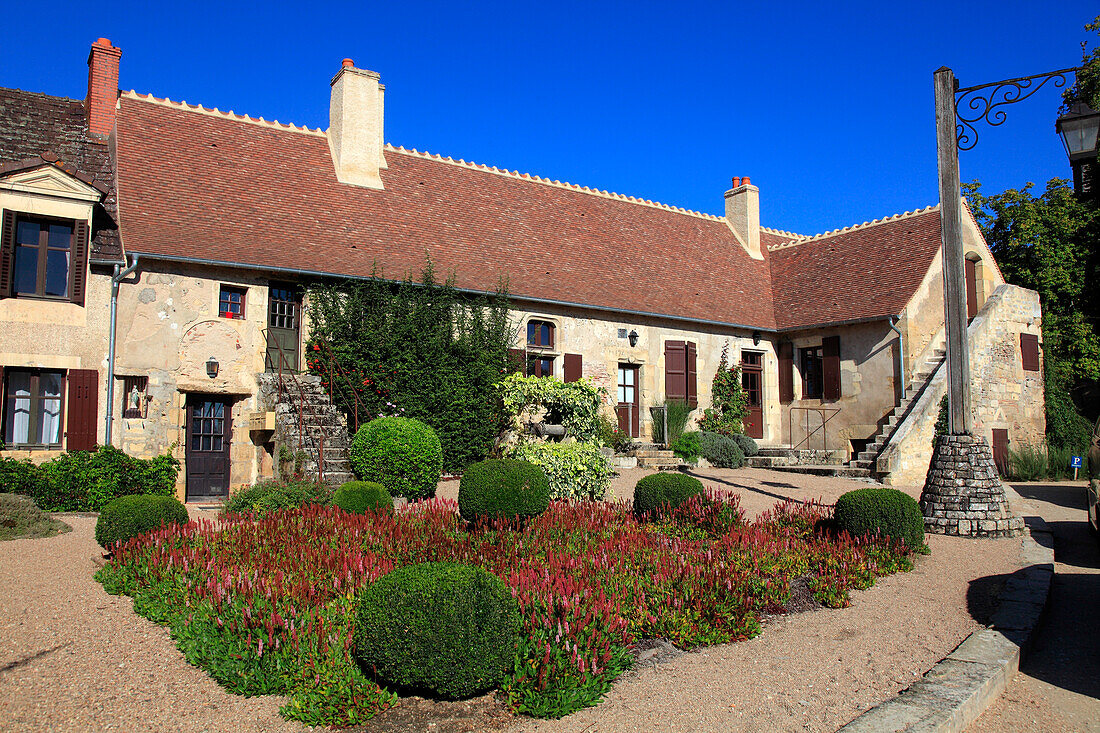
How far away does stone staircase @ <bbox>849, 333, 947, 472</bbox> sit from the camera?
1521 cm

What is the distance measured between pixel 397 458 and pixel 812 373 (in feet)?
41.9

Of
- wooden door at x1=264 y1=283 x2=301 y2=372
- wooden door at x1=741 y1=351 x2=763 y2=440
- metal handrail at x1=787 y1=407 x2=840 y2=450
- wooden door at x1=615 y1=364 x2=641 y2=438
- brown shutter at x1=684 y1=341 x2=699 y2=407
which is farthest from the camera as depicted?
wooden door at x1=741 y1=351 x2=763 y2=440

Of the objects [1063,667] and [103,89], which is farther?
[103,89]

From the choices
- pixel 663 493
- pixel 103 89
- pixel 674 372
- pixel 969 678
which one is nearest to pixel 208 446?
pixel 103 89

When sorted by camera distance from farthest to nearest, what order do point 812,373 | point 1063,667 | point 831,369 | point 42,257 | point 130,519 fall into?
point 812,373 < point 831,369 < point 42,257 < point 130,519 < point 1063,667

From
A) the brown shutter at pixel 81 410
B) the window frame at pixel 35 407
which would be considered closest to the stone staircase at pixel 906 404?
the brown shutter at pixel 81 410

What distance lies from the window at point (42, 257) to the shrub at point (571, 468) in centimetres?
768

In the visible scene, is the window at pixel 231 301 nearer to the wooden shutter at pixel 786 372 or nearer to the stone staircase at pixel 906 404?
the stone staircase at pixel 906 404

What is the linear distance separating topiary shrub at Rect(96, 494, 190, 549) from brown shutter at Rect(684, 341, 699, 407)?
1244 centimetres

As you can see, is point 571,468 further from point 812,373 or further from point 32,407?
point 812,373

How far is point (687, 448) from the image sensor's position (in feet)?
52.5

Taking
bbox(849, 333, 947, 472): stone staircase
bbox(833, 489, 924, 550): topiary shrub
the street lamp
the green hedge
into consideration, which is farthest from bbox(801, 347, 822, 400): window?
the green hedge

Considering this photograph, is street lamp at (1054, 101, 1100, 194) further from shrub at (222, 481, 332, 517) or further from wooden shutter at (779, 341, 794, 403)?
wooden shutter at (779, 341, 794, 403)

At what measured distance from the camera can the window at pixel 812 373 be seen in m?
19.3
